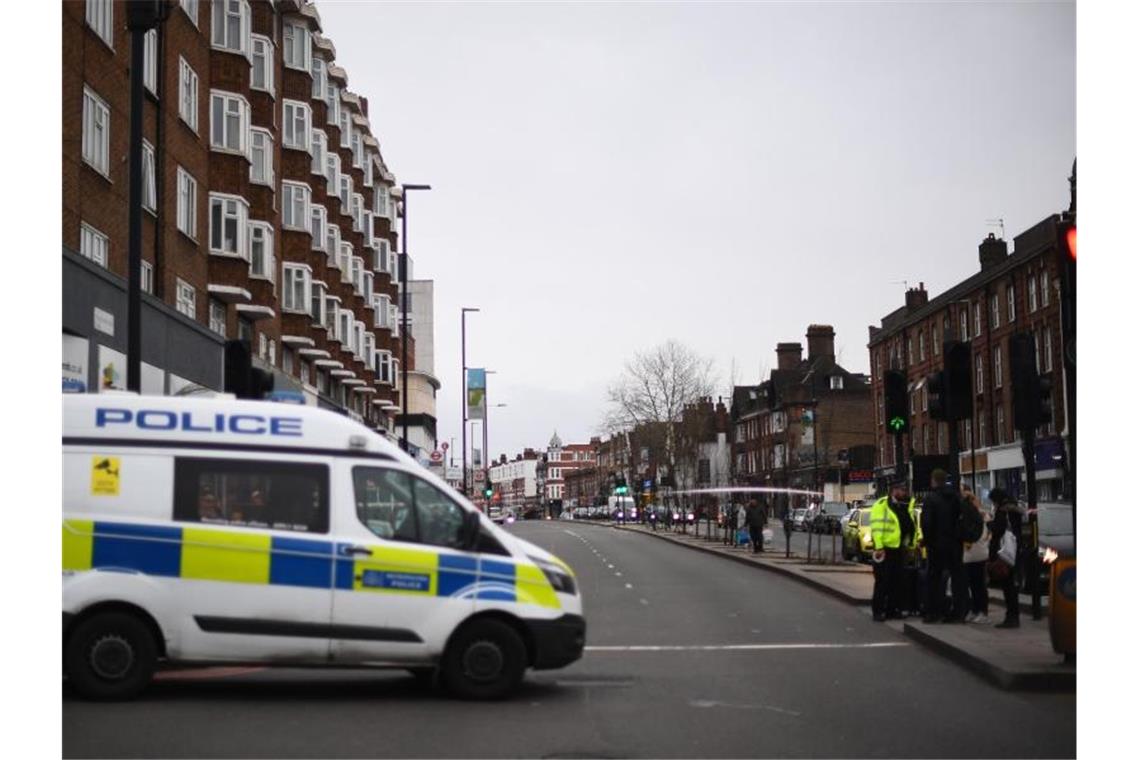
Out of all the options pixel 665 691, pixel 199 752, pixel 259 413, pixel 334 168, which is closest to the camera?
pixel 199 752

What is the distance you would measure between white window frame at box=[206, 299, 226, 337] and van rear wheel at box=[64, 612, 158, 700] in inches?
857

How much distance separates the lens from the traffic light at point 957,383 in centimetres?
1708

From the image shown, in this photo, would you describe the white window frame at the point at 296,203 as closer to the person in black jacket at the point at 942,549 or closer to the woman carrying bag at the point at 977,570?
the woman carrying bag at the point at 977,570

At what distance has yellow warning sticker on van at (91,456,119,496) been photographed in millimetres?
10938

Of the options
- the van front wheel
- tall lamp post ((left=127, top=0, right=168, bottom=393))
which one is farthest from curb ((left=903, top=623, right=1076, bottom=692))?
tall lamp post ((left=127, top=0, right=168, bottom=393))

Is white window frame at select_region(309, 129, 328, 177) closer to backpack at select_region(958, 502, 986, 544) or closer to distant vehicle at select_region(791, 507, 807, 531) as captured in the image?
distant vehicle at select_region(791, 507, 807, 531)

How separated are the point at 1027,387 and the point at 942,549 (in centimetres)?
395

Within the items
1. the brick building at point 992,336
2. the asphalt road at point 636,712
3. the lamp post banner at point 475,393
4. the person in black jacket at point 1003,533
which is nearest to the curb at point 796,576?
the person in black jacket at point 1003,533

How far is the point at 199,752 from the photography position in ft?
30.2

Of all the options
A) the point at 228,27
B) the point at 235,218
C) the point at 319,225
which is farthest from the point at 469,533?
the point at 319,225

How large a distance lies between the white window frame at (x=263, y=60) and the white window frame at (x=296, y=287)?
202 inches
